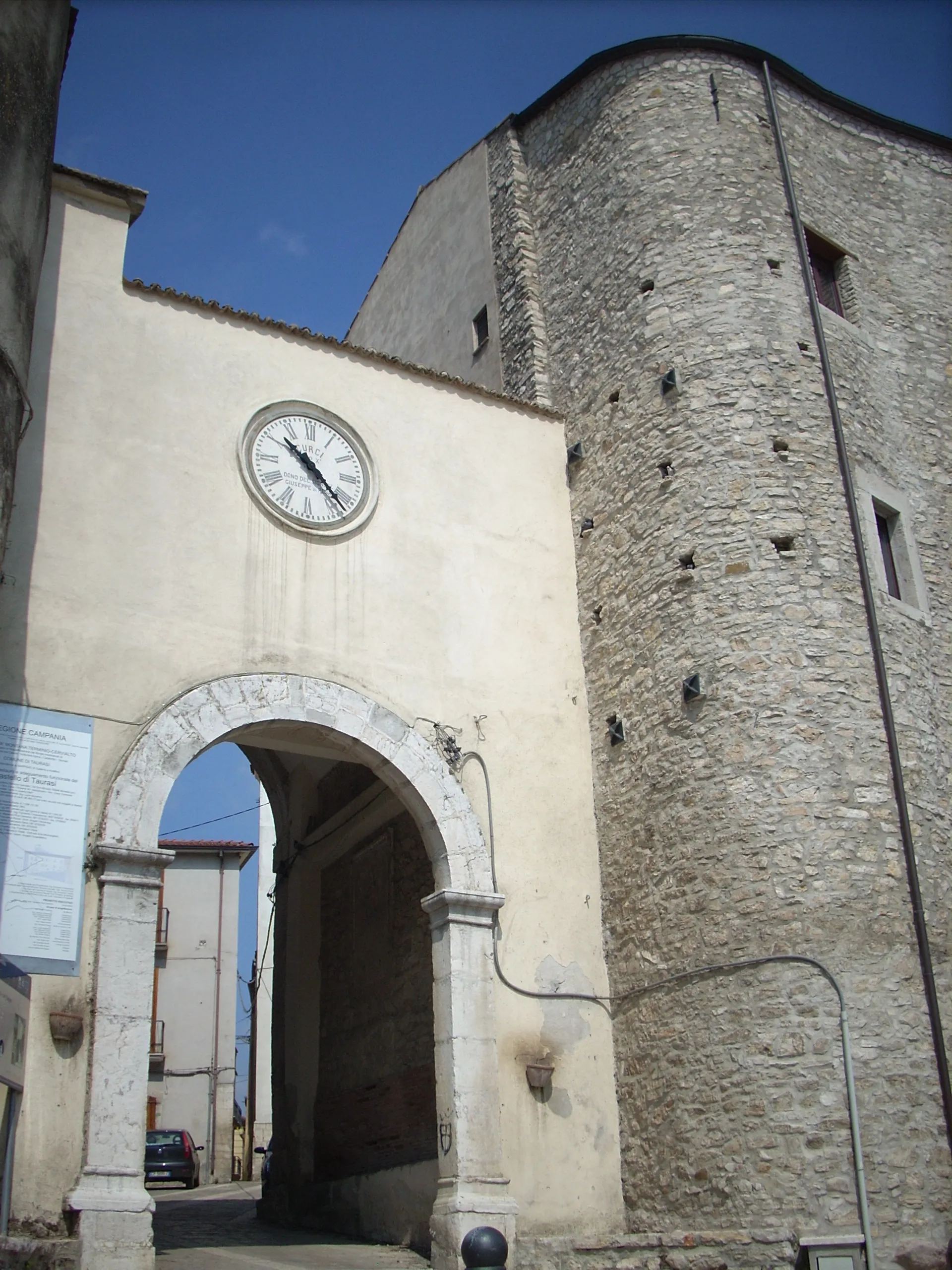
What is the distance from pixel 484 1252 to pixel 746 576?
21.6 ft

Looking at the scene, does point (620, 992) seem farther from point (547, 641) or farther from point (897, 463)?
point (897, 463)

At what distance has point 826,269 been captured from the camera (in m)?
13.0

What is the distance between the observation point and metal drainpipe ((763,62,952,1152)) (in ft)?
29.6

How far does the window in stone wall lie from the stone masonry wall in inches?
7.6

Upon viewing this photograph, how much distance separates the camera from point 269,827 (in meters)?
27.0

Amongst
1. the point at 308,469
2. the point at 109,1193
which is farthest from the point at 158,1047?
the point at 109,1193

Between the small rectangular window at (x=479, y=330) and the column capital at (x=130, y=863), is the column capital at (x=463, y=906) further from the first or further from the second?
the small rectangular window at (x=479, y=330)

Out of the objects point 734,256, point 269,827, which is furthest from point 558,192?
point 269,827

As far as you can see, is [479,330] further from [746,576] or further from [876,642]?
[876,642]

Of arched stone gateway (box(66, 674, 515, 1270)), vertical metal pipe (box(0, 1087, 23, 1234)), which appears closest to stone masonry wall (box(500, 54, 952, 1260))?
arched stone gateway (box(66, 674, 515, 1270))

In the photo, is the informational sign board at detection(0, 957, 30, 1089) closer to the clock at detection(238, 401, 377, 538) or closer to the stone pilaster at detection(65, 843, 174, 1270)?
the stone pilaster at detection(65, 843, 174, 1270)

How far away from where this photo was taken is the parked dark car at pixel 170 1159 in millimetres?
17781

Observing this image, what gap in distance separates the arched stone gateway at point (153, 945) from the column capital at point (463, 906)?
0.04ft

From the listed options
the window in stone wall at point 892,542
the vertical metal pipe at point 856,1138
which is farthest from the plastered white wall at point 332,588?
the window in stone wall at point 892,542
